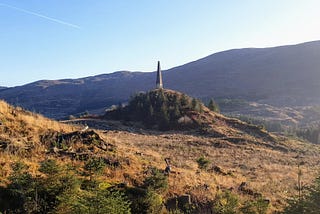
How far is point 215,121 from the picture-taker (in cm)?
4838

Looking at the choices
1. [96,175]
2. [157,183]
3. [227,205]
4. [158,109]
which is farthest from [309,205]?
[158,109]

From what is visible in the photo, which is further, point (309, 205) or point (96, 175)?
point (96, 175)

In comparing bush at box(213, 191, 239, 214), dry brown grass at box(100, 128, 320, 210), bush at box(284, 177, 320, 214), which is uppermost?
bush at box(284, 177, 320, 214)

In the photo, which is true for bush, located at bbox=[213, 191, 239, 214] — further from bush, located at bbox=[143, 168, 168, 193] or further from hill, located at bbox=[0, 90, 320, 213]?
bush, located at bbox=[143, 168, 168, 193]

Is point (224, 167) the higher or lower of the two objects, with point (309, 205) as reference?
lower

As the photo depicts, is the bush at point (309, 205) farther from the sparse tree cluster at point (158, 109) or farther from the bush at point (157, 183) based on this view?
the sparse tree cluster at point (158, 109)

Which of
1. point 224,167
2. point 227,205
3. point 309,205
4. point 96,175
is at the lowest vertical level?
point 224,167

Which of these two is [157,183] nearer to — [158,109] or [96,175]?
[96,175]

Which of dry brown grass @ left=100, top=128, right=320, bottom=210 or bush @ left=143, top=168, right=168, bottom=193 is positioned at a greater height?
bush @ left=143, top=168, right=168, bottom=193

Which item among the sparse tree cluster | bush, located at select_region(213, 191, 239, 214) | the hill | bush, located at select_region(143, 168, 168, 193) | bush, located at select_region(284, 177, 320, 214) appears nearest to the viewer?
bush, located at select_region(284, 177, 320, 214)

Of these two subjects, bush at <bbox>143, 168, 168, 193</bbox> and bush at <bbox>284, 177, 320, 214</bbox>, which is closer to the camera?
bush at <bbox>284, 177, 320, 214</bbox>

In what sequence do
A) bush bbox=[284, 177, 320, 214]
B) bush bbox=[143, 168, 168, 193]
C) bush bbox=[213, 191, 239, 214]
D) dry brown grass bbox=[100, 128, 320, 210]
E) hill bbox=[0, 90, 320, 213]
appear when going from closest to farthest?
bush bbox=[284, 177, 320, 214] < hill bbox=[0, 90, 320, 213] < bush bbox=[213, 191, 239, 214] < bush bbox=[143, 168, 168, 193] < dry brown grass bbox=[100, 128, 320, 210]

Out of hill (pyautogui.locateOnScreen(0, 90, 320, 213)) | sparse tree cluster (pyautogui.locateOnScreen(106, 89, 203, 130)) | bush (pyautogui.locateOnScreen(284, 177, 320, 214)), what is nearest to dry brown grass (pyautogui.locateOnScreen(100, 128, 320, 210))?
hill (pyautogui.locateOnScreen(0, 90, 320, 213))

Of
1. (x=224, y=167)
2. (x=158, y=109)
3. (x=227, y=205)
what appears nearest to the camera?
(x=227, y=205)
